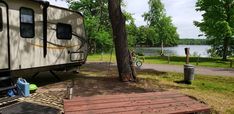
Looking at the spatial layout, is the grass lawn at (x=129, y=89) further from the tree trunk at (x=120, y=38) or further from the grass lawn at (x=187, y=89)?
the tree trunk at (x=120, y=38)

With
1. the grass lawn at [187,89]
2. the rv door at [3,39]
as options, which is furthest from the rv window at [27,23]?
the grass lawn at [187,89]

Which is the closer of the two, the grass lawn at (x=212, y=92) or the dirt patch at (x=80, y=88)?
the grass lawn at (x=212, y=92)

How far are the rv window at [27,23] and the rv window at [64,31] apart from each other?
177 cm

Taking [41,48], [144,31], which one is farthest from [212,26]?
[144,31]

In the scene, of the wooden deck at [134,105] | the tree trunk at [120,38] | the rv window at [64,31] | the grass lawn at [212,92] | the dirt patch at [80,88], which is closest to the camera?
the wooden deck at [134,105]

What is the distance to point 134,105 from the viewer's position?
618 centimetres

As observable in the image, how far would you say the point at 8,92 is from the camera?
31.8ft

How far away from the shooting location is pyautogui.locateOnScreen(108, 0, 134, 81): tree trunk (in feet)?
45.5

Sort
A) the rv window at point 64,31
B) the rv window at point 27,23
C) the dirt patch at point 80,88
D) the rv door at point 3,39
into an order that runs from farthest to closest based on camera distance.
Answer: the rv window at point 64,31 < the rv window at point 27,23 < the rv door at point 3,39 < the dirt patch at point 80,88

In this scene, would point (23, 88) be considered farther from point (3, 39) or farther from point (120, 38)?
point (120, 38)

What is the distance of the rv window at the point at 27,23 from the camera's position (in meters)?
11.5

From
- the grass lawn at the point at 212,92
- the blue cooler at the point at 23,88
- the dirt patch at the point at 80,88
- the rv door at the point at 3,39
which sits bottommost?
the grass lawn at the point at 212,92

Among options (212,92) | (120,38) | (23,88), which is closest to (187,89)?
(212,92)

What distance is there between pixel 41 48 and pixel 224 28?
73.1 feet
